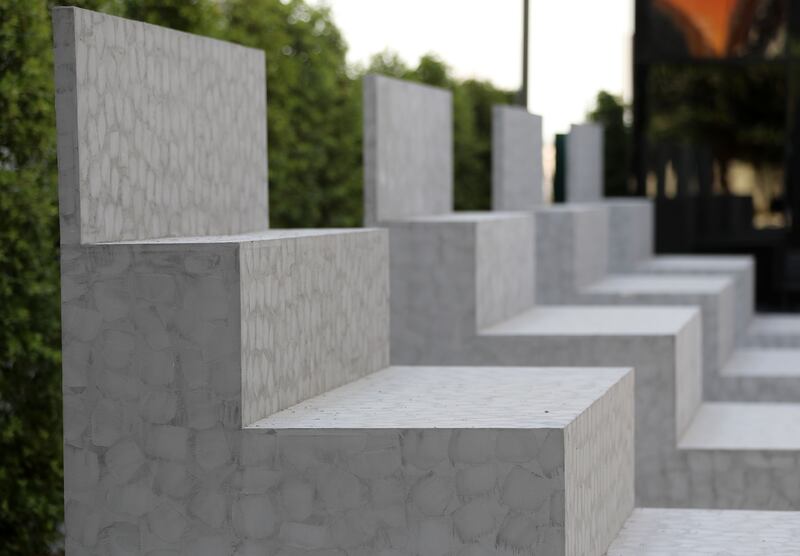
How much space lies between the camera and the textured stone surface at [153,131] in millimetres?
7469

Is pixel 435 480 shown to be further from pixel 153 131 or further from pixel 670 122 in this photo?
pixel 670 122

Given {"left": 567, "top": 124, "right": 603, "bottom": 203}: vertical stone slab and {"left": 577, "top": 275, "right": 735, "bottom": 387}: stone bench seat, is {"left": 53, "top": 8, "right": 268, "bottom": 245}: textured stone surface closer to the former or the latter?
{"left": 577, "top": 275, "right": 735, "bottom": 387}: stone bench seat

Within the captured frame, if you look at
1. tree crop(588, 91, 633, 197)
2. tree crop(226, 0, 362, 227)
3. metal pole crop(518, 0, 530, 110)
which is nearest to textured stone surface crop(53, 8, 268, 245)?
tree crop(226, 0, 362, 227)

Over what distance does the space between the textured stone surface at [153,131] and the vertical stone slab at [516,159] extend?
6.59 m

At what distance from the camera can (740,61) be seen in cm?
2409

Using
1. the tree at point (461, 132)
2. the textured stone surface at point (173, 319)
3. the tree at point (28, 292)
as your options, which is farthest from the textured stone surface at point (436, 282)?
the tree at point (461, 132)

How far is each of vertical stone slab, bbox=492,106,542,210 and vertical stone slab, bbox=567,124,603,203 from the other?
3.07 metres

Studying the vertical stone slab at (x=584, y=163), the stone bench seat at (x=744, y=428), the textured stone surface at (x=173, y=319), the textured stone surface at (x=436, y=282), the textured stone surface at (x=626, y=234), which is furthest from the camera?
the vertical stone slab at (x=584, y=163)

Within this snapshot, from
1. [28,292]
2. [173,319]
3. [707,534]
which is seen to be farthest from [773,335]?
[173,319]

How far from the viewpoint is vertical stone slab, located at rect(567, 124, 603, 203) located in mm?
21656

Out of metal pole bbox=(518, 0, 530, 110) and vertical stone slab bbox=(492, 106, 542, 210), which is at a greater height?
metal pole bbox=(518, 0, 530, 110)

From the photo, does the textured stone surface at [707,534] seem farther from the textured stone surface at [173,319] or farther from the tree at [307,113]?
the tree at [307,113]

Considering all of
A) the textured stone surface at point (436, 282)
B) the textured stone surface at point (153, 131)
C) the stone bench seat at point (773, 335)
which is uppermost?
the textured stone surface at point (153, 131)

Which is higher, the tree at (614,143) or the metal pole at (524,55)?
the metal pole at (524,55)
